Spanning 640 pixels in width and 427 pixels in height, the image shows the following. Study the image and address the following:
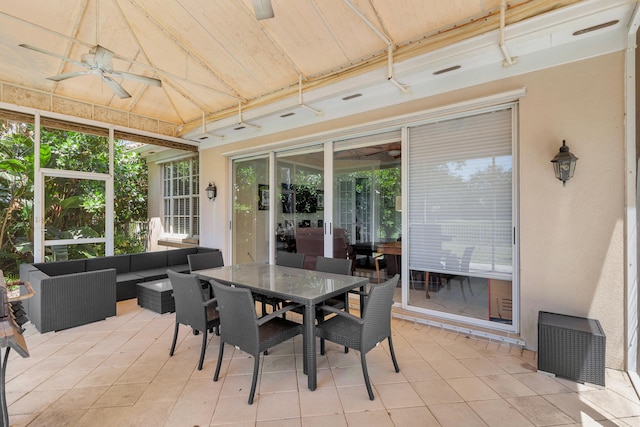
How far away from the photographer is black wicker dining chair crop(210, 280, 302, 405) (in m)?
2.26

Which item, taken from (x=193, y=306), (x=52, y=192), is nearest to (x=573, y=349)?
(x=193, y=306)

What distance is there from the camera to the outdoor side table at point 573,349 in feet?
7.96

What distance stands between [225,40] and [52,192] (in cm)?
375

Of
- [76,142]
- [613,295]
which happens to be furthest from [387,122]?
[76,142]

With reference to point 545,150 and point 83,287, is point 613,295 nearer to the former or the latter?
point 545,150

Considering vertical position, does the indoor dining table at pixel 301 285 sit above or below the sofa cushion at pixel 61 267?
above

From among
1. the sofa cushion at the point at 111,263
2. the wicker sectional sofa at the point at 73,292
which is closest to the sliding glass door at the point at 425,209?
the wicker sectional sofa at the point at 73,292

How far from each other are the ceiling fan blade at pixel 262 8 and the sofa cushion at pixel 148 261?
4796 mm

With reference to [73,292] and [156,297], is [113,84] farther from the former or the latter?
[156,297]

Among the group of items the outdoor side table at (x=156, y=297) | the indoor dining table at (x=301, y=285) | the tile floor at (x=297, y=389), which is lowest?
the tile floor at (x=297, y=389)

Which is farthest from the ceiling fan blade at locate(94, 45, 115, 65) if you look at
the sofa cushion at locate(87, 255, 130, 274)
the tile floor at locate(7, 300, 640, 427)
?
the sofa cushion at locate(87, 255, 130, 274)

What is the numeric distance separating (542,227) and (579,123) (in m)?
1.04

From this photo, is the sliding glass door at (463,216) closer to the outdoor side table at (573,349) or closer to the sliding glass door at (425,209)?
the sliding glass door at (425,209)

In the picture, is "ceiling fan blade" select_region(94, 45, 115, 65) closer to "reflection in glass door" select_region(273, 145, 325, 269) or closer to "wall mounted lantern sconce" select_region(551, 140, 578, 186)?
"reflection in glass door" select_region(273, 145, 325, 269)
